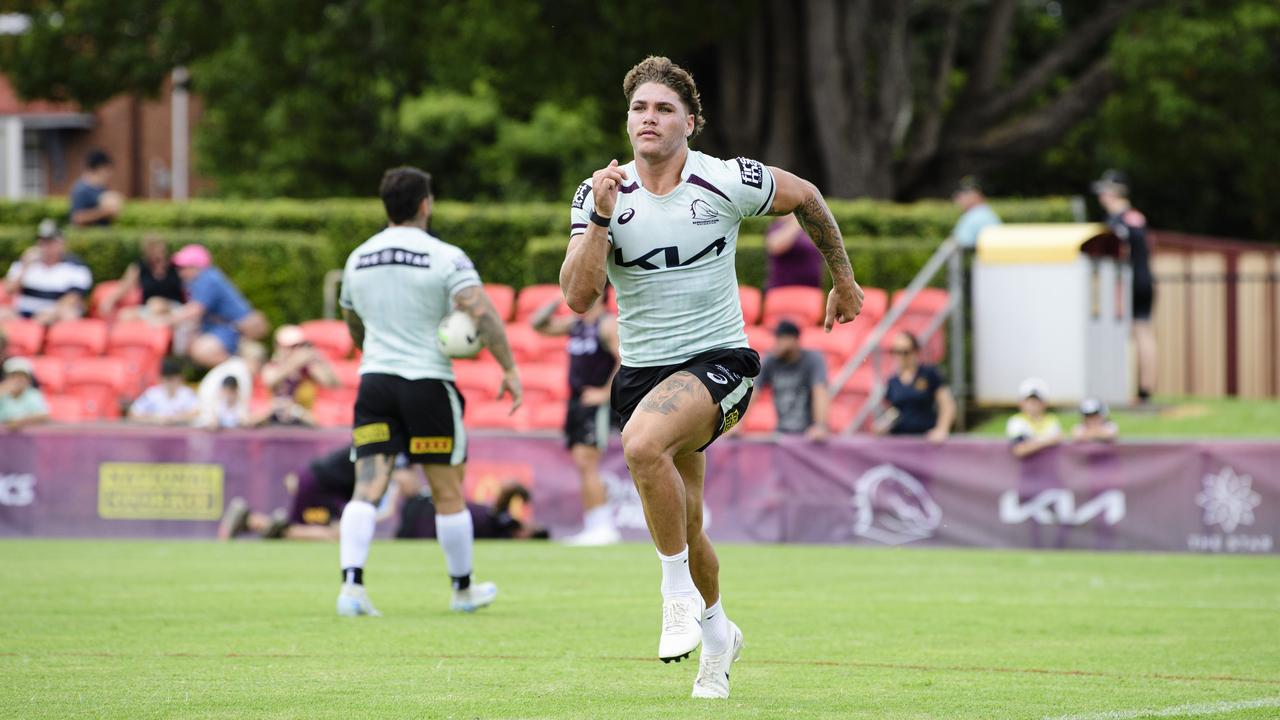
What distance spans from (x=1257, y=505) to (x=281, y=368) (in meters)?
9.19

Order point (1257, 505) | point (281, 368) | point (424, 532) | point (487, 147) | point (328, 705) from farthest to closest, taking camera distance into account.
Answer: point (487, 147), point (281, 368), point (424, 532), point (1257, 505), point (328, 705)

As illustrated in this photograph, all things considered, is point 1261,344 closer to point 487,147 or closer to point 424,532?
point 424,532

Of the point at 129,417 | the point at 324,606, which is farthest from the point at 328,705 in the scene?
the point at 129,417

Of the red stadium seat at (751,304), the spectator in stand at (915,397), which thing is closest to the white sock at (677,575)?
the spectator in stand at (915,397)

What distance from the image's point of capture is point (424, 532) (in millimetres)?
16312

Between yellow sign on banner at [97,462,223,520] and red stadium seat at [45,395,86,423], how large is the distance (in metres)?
2.28

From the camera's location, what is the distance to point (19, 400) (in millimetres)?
17500

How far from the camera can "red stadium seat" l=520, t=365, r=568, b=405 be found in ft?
64.4

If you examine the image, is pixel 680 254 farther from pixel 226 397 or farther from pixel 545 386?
pixel 545 386

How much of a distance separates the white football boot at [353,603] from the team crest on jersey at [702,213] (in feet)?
11.6

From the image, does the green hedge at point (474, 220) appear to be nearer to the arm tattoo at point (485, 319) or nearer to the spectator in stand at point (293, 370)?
the spectator in stand at point (293, 370)

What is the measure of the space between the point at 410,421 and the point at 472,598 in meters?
1.03

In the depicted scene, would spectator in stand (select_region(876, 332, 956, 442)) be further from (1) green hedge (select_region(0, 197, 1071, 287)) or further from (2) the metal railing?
(1) green hedge (select_region(0, 197, 1071, 287))

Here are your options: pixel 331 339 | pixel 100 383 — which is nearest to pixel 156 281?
pixel 100 383
